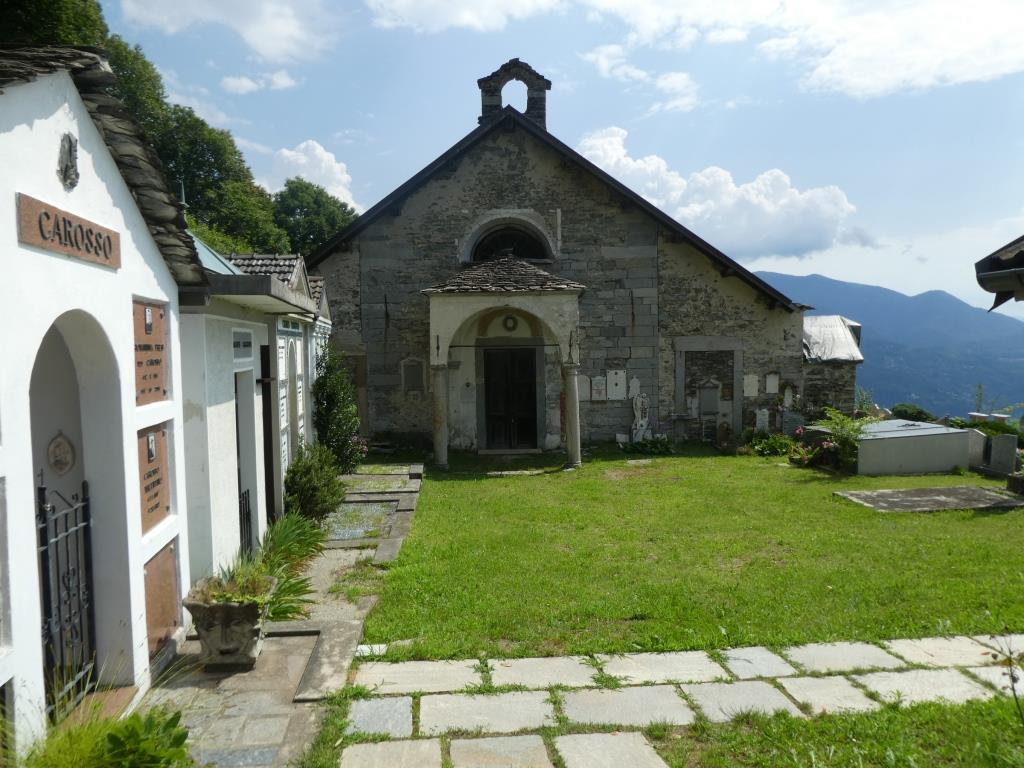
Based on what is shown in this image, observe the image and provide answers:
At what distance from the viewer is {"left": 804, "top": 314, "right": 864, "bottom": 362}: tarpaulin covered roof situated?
1658cm

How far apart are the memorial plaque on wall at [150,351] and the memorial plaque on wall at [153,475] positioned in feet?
0.87

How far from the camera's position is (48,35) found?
1552 cm

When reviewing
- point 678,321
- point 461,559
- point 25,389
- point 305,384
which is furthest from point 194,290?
point 678,321

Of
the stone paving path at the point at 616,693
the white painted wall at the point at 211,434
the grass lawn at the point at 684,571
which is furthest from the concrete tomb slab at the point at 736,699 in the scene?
the white painted wall at the point at 211,434

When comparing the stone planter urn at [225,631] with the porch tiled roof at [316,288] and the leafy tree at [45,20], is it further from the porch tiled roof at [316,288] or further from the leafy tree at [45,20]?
the leafy tree at [45,20]

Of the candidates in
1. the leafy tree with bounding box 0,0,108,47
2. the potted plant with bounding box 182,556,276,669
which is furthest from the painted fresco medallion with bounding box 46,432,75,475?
the leafy tree with bounding box 0,0,108,47

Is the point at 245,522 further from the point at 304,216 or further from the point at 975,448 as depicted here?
the point at 304,216

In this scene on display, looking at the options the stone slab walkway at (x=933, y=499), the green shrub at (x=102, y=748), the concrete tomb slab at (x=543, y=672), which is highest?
the green shrub at (x=102, y=748)

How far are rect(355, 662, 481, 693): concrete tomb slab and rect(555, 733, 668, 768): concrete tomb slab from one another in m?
0.99

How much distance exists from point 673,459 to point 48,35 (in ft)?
57.1

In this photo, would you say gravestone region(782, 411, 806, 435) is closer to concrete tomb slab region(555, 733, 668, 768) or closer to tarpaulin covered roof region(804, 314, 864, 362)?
tarpaulin covered roof region(804, 314, 864, 362)

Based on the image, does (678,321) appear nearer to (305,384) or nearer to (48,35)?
(305,384)

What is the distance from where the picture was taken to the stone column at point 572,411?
13914 mm

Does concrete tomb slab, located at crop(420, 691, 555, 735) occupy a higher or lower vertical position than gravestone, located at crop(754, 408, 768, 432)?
lower
